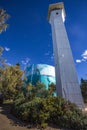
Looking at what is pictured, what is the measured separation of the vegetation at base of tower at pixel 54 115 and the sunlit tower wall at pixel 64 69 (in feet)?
25.0

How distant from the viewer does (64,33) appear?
74.0 feet

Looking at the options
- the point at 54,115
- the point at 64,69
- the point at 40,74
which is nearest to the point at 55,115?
the point at 54,115

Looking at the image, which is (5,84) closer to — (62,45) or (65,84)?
(65,84)

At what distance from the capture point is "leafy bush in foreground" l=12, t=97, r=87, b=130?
8.02 m

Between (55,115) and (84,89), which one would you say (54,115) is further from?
(84,89)

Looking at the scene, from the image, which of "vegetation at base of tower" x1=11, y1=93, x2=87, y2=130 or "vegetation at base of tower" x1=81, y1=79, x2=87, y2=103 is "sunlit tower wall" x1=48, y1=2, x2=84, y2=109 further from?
"vegetation at base of tower" x1=11, y1=93, x2=87, y2=130

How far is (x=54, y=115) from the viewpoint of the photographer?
873cm

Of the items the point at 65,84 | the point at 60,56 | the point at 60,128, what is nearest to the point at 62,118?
the point at 60,128

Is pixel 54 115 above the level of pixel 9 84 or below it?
below

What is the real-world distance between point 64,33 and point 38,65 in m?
16.6

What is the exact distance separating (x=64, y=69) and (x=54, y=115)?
10.8m

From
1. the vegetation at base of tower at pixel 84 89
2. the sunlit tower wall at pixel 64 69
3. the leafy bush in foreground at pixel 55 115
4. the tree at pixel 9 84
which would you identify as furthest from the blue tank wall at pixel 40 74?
the leafy bush in foreground at pixel 55 115

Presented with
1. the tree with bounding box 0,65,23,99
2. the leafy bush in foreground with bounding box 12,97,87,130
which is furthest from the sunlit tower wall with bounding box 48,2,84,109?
the leafy bush in foreground with bounding box 12,97,87,130

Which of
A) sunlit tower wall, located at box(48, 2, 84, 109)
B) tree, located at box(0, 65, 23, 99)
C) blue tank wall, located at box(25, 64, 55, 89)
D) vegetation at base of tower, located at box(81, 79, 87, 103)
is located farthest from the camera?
blue tank wall, located at box(25, 64, 55, 89)
